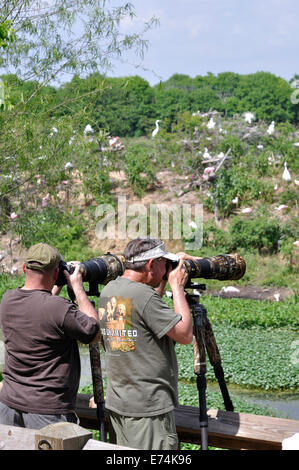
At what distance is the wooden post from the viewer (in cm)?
180

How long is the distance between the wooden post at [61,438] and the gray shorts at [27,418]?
782 mm

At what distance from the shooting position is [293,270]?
1098cm

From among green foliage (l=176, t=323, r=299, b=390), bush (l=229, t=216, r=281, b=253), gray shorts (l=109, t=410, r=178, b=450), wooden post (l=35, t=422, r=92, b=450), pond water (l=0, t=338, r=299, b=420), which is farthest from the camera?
bush (l=229, t=216, r=281, b=253)

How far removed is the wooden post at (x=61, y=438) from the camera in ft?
5.92

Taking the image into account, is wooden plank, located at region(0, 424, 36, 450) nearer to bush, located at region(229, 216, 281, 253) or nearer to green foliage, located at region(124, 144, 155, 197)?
bush, located at region(229, 216, 281, 253)

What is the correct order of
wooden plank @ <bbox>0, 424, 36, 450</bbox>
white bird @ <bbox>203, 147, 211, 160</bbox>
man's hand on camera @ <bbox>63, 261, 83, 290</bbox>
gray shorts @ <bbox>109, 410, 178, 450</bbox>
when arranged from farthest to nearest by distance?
1. white bird @ <bbox>203, 147, 211, 160</bbox>
2. man's hand on camera @ <bbox>63, 261, 83, 290</bbox>
3. gray shorts @ <bbox>109, 410, 178, 450</bbox>
4. wooden plank @ <bbox>0, 424, 36, 450</bbox>

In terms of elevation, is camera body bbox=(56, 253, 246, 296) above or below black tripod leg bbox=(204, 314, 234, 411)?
above

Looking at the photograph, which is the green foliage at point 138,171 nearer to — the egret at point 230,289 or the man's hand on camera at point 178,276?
the egret at point 230,289

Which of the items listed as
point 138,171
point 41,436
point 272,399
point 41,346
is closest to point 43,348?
point 41,346

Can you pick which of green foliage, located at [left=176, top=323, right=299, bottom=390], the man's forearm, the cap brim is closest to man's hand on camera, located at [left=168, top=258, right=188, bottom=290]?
the cap brim

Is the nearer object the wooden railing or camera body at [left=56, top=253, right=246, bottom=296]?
the wooden railing

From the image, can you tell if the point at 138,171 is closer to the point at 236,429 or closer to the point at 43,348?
the point at 236,429

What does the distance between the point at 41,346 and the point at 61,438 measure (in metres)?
0.86

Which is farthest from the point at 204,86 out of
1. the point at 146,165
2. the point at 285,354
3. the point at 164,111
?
the point at 285,354
